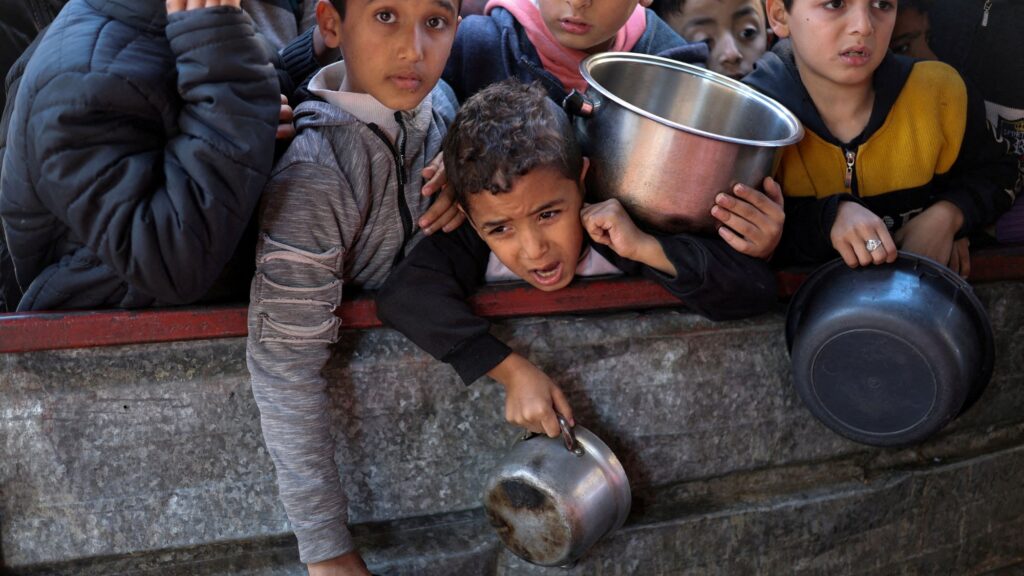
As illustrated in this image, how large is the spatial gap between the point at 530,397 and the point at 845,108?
135 cm

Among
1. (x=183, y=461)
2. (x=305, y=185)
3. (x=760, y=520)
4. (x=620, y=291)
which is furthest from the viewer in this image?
(x=760, y=520)

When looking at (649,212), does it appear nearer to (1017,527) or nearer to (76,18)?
(76,18)

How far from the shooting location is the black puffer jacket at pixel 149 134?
1987mm

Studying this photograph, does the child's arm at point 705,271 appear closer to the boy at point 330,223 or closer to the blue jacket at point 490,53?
the boy at point 330,223

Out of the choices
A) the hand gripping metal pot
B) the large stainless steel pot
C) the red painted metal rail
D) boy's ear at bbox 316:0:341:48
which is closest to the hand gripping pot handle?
the hand gripping metal pot

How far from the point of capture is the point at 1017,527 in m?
3.20

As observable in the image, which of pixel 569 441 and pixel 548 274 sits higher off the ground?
pixel 548 274

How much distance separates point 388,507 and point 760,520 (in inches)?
44.0

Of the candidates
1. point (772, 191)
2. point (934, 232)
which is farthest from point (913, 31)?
point (772, 191)

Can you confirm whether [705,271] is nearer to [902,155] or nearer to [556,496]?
[556,496]

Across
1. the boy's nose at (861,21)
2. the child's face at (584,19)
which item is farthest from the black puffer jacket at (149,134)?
the boy's nose at (861,21)

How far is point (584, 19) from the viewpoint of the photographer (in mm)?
2898

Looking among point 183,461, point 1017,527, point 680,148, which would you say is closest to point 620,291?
point 680,148

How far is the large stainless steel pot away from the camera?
228 cm
